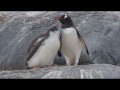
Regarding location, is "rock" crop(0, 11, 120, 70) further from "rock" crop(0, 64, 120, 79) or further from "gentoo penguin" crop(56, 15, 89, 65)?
"rock" crop(0, 64, 120, 79)

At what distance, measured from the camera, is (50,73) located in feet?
20.0

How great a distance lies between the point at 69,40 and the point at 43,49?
0.46m

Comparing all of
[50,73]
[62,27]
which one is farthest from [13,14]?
[50,73]

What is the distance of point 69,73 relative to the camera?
19.8 feet

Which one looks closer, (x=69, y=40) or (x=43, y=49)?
(x=43, y=49)

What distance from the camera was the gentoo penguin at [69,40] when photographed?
6.99 m

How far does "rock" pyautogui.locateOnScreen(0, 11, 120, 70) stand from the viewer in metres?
7.97

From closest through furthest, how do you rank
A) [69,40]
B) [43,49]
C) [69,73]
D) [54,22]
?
[69,73] → [43,49] → [69,40] → [54,22]

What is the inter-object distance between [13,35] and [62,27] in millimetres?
1702

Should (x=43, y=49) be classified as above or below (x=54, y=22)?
above

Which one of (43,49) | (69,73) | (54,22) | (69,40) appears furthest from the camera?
(54,22)

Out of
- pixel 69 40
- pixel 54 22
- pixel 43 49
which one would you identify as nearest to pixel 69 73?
pixel 43 49

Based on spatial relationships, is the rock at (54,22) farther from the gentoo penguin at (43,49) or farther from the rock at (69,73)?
the rock at (69,73)

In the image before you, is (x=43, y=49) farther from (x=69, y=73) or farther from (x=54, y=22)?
(x=54, y=22)
